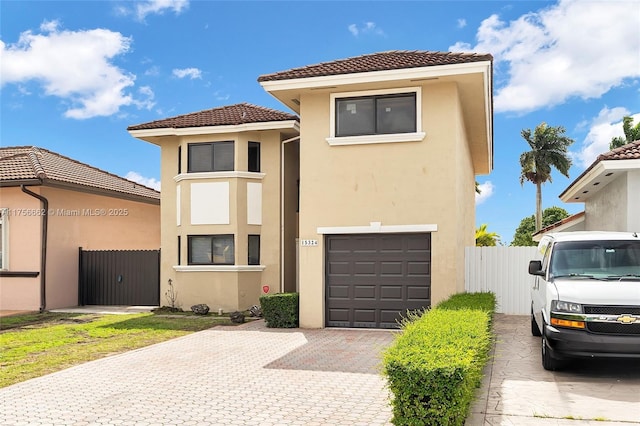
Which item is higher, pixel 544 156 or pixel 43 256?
pixel 544 156

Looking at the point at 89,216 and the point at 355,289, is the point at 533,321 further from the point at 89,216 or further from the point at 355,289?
the point at 89,216

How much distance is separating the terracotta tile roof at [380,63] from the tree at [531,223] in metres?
49.4

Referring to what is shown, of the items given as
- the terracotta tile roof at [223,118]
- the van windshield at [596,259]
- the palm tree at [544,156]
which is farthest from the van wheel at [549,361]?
the palm tree at [544,156]

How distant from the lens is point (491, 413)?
285 inches

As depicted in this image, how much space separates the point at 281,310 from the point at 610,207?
8.95 metres

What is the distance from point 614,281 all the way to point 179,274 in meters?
13.6

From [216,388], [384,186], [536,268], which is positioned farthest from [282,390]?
[384,186]

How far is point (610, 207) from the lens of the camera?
52.3ft

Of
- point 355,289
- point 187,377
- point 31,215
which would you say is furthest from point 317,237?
point 31,215

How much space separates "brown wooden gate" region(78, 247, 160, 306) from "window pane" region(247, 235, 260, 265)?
4.05m

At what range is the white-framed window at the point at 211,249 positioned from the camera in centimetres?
1884

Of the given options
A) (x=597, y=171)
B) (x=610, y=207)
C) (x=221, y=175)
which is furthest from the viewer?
(x=221, y=175)

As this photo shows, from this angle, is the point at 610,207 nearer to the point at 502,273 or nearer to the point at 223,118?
the point at 502,273

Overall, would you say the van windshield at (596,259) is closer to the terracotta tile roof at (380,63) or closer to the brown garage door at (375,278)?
the brown garage door at (375,278)
